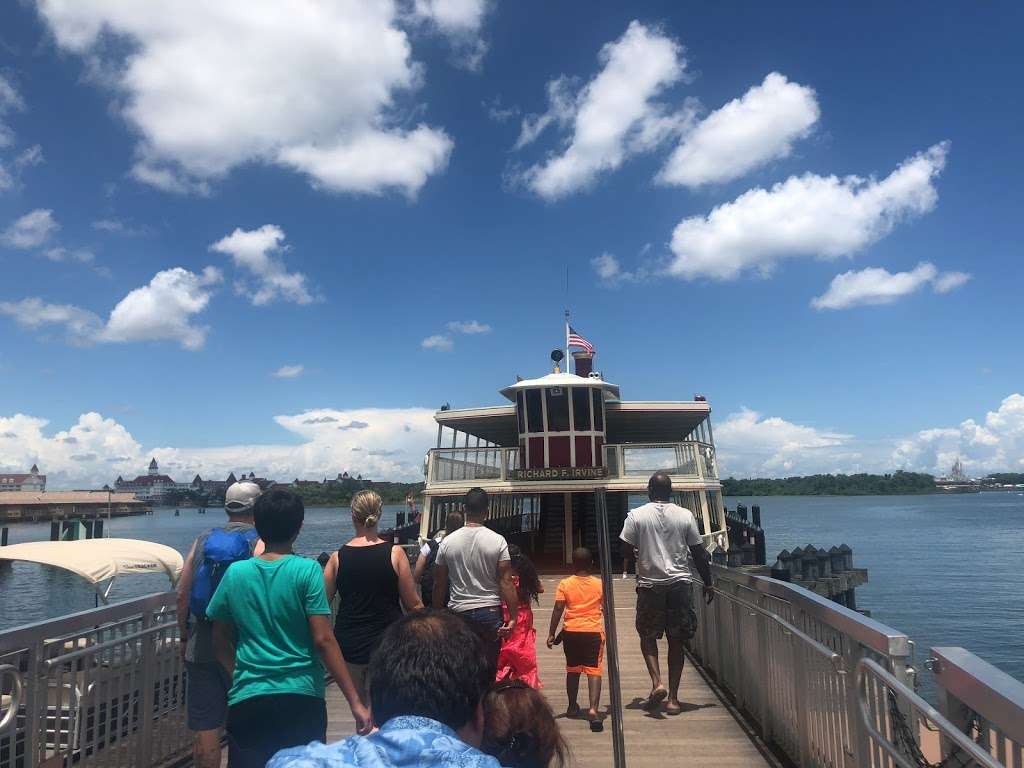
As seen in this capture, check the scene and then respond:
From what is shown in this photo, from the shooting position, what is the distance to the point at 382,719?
1731 mm

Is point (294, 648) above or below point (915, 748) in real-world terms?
above

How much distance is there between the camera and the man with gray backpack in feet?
12.3

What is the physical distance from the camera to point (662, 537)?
572cm

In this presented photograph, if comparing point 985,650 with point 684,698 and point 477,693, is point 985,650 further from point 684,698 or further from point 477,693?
point 477,693

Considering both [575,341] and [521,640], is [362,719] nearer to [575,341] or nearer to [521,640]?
[521,640]

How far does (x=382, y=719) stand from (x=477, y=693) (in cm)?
23

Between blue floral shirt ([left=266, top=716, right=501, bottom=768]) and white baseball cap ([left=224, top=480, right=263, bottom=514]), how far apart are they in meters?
2.66

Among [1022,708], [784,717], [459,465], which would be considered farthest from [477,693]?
[459,465]

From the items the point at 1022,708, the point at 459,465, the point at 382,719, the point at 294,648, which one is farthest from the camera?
the point at 459,465

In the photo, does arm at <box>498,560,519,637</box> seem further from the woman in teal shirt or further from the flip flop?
the flip flop

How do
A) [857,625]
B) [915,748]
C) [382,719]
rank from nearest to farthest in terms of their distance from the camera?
[382,719] → [915,748] → [857,625]

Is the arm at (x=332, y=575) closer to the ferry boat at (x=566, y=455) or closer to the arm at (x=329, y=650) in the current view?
the arm at (x=329, y=650)

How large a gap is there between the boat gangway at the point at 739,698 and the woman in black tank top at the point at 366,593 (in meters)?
1.27

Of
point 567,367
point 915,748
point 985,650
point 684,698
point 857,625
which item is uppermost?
point 567,367
